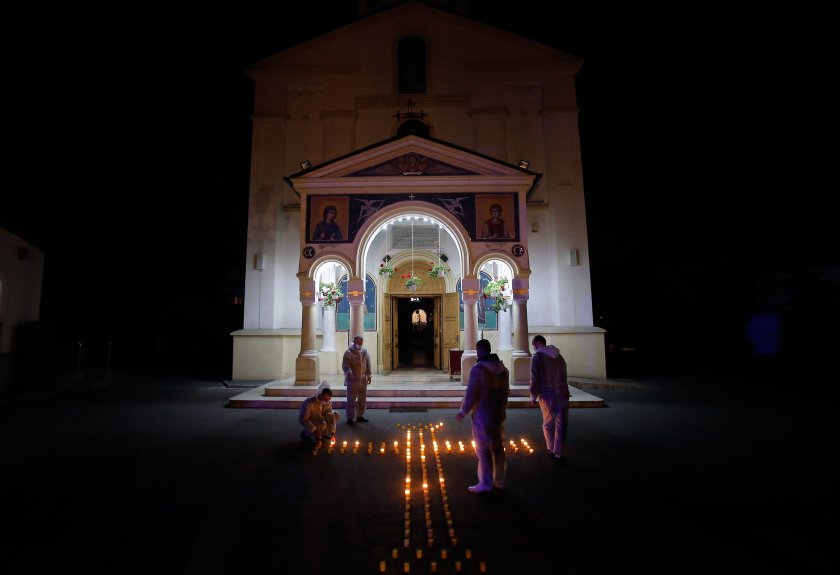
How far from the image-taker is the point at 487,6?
20750 millimetres

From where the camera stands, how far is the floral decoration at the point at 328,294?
41.5 feet

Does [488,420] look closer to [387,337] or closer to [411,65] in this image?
[387,337]

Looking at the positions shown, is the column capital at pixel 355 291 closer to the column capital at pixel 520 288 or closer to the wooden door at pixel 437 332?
the wooden door at pixel 437 332

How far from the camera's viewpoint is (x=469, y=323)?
438 inches

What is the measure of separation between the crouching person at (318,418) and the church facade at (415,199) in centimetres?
449

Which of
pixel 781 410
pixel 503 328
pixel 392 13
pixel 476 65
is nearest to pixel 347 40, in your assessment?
pixel 392 13

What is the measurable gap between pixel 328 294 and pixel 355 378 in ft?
16.5

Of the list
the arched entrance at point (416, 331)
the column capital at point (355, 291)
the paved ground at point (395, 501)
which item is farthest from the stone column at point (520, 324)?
the column capital at point (355, 291)

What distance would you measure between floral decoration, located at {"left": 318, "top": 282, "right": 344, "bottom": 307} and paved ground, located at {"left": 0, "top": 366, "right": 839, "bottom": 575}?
16.2ft

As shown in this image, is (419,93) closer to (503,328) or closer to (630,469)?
(503,328)

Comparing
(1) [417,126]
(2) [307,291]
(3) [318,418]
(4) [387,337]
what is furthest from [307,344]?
(1) [417,126]

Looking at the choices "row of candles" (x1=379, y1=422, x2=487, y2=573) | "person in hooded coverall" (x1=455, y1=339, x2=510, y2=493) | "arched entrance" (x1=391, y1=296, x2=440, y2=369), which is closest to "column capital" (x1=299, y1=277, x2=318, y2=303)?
"arched entrance" (x1=391, y1=296, x2=440, y2=369)

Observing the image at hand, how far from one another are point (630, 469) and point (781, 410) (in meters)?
6.87

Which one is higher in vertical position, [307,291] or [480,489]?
[307,291]
